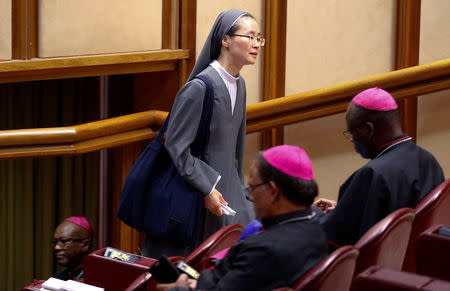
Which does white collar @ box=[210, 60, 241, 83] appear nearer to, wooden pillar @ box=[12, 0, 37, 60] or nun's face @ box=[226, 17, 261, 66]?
nun's face @ box=[226, 17, 261, 66]

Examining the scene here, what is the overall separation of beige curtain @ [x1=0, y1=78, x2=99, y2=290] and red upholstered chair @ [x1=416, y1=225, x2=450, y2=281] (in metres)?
2.09

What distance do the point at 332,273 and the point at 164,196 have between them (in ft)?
3.24

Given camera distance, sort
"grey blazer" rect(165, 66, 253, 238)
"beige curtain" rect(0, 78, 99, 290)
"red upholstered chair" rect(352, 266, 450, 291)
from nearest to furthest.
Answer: "red upholstered chair" rect(352, 266, 450, 291)
"grey blazer" rect(165, 66, 253, 238)
"beige curtain" rect(0, 78, 99, 290)

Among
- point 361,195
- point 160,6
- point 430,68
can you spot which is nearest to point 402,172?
point 361,195

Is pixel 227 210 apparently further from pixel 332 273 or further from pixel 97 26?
pixel 97 26

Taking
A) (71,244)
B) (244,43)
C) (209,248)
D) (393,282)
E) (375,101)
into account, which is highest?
(244,43)

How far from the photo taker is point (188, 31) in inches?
129

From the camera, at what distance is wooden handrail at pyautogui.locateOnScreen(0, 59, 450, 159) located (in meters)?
2.94

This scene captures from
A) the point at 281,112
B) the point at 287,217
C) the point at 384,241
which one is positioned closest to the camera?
the point at 287,217

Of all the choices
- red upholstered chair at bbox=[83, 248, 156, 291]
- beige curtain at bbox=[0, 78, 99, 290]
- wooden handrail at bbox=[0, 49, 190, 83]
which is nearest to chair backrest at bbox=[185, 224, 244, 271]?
red upholstered chair at bbox=[83, 248, 156, 291]

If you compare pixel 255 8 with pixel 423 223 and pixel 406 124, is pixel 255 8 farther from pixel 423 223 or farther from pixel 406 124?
pixel 423 223

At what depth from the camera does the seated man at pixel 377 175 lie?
2123 millimetres

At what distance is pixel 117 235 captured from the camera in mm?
3523

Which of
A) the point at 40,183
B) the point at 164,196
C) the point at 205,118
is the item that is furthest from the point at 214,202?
the point at 40,183
